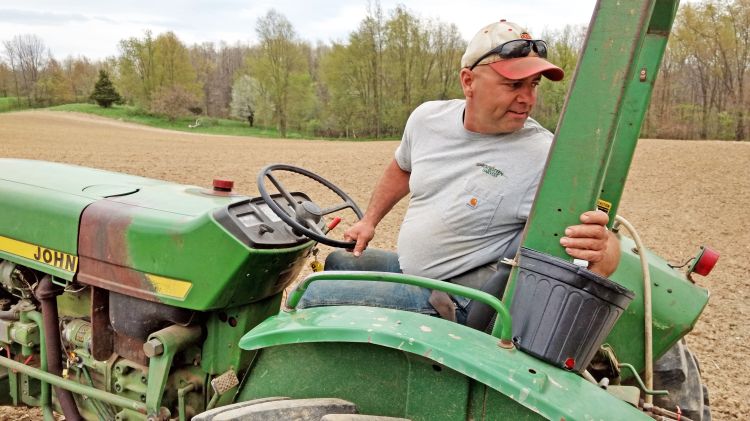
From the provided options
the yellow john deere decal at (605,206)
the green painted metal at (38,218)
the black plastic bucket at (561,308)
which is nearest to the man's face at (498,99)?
the yellow john deere decal at (605,206)

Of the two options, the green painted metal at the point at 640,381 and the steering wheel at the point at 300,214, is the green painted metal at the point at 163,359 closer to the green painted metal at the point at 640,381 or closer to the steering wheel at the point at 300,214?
the steering wheel at the point at 300,214

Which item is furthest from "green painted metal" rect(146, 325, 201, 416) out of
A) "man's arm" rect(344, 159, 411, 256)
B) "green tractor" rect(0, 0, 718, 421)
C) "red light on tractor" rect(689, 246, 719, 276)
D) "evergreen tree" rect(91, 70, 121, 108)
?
"evergreen tree" rect(91, 70, 121, 108)

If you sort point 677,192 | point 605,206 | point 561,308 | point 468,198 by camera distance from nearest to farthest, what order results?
point 561,308, point 605,206, point 468,198, point 677,192

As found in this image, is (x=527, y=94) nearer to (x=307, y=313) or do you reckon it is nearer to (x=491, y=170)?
(x=491, y=170)

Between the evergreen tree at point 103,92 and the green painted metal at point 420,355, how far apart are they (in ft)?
162

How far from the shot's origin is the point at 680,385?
84.7 inches

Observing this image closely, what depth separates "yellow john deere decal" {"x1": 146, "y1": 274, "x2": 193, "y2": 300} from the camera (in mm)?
2080

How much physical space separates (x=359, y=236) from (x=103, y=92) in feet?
161

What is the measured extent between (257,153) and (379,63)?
2708 centimetres

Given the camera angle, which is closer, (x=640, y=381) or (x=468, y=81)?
(x=640, y=381)

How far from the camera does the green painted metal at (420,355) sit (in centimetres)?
139

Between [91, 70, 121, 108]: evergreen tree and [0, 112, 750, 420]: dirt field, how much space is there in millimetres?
27811

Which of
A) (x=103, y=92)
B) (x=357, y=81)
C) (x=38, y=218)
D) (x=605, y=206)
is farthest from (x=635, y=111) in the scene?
(x=103, y=92)

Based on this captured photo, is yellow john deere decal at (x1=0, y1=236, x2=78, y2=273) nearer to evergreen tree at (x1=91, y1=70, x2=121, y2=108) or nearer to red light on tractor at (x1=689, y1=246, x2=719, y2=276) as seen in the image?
red light on tractor at (x1=689, y1=246, x2=719, y2=276)
